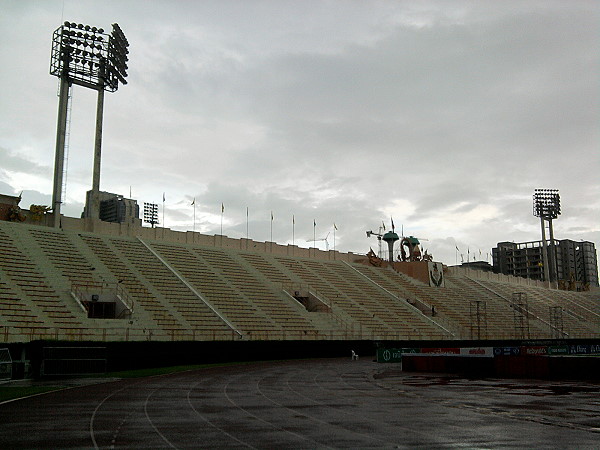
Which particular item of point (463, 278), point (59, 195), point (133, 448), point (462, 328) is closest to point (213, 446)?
point (133, 448)

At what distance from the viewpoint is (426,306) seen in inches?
2625

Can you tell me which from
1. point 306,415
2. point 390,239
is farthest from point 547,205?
point 306,415

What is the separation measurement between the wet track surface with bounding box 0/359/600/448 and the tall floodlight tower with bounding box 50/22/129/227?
27780 millimetres

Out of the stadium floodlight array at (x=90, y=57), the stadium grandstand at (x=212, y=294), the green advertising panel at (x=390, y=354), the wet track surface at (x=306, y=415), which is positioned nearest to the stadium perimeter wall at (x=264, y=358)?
the stadium grandstand at (x=212, y=294)

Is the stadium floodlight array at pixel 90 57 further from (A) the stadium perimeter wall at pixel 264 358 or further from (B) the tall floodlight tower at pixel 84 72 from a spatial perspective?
(A) the stadium perimeter wall at pixel 264 358

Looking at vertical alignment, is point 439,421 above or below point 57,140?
below

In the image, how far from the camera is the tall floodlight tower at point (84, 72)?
158 feet

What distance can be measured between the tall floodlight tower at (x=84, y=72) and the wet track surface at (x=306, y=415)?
27.8 metres

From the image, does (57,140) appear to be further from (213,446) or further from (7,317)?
(213,446)

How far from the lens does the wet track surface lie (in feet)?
38.6

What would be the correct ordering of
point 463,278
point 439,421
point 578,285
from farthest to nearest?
1. point 578,285
2. point 463,278
3. point 439,421

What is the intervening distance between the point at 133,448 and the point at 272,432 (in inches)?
120

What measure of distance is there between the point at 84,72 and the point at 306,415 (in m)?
44.4

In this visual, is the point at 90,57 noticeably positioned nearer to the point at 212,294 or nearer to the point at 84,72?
the point at 84,72
